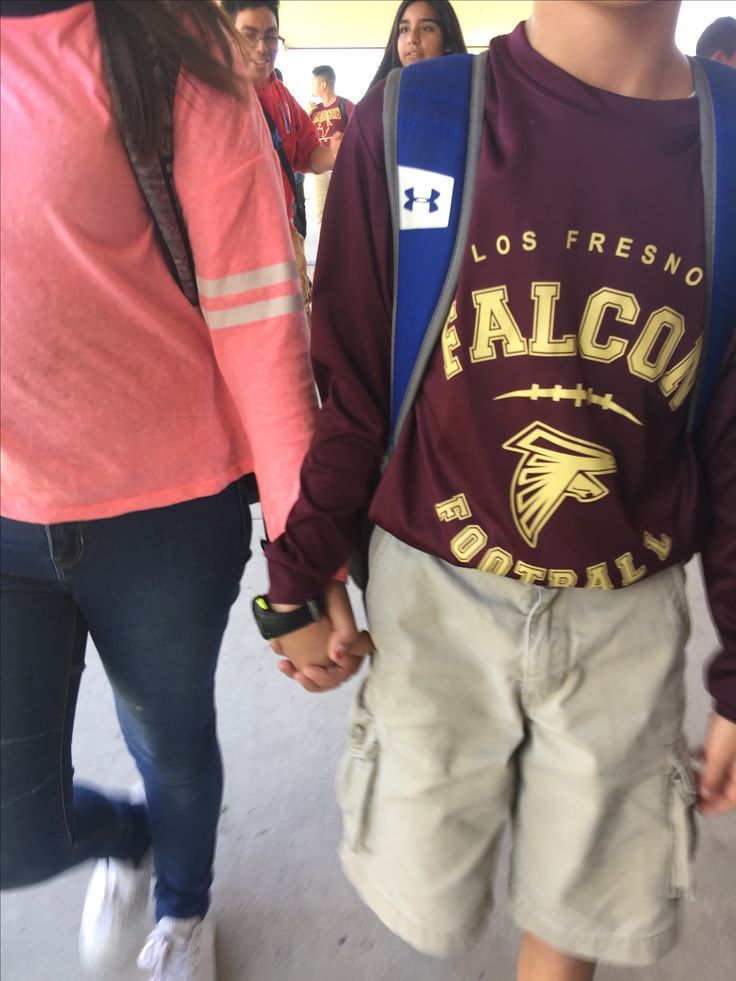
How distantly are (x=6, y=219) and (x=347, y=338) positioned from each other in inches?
11.3

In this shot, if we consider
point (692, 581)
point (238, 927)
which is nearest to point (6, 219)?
point (238, 927)

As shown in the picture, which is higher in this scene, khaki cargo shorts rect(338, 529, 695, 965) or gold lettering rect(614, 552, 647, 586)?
gold lettering rect(614, 552, 647, 586)

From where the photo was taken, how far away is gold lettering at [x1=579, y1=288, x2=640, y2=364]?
1.84 feet

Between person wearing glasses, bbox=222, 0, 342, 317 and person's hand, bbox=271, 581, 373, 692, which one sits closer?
person's hand, bbox=271, 581, 373, 692

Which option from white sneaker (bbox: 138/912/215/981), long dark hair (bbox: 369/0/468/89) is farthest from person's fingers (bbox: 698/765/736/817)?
long dark hair (bbox: 369/0/468/89)

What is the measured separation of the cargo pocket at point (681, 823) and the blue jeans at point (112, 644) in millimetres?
481

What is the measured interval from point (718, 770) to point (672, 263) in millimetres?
468

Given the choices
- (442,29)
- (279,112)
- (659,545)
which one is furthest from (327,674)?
(442,29)

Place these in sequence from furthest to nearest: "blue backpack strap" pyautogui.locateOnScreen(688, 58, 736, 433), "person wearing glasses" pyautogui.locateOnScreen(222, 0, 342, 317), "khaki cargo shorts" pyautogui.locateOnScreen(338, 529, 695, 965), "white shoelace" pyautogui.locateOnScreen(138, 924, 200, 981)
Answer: "person wearing glasses" pyautogui.locateOnScreen(222, 0, 342, 317)
"white shoelace" pyautogui.locateOnScreen(138, 924, 200, 981)
"khaki cargo shorts" pyautogui.locateOnScreen(338, 529, 695, 965)
"blue backpack strap" pyautogui.locateOnScreen(688, 58, 736, 433)

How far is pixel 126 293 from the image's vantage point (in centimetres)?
60

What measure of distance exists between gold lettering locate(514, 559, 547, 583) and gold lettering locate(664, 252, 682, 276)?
0.85ft

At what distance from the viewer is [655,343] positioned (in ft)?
1.87

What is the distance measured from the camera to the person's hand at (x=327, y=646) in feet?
2.29

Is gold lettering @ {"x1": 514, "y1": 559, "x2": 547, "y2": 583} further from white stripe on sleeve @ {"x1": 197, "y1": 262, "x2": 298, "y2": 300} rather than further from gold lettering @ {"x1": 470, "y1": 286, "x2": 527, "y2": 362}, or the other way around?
white stripe on sleeve @ {"x1": 197, "y1": 262, "x2": 298, "y2": 300}
